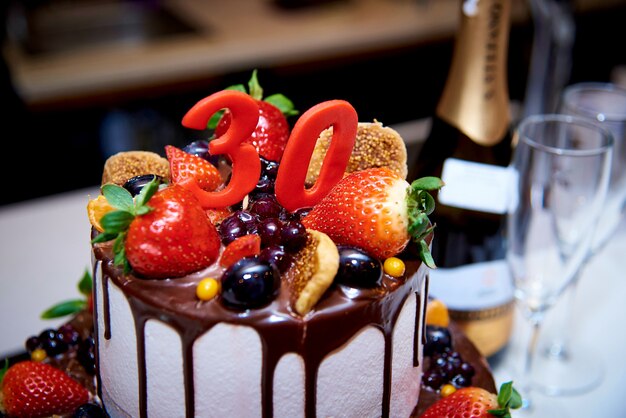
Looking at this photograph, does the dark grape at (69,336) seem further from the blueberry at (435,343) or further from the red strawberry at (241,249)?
the blueberry at (435,343)

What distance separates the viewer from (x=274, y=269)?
78 cm

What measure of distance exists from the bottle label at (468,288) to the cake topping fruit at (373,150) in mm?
355

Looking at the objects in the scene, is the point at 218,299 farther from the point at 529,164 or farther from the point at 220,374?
the point at 529,164

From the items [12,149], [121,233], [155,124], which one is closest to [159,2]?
[155,124]

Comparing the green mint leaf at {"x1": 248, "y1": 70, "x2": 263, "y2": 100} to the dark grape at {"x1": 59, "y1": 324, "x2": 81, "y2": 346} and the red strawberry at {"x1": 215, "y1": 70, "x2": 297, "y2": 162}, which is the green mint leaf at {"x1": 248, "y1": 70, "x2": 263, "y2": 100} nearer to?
the red strawberry at {"x1": 215, "y1": 70, "x2": 297, "y2": 162}

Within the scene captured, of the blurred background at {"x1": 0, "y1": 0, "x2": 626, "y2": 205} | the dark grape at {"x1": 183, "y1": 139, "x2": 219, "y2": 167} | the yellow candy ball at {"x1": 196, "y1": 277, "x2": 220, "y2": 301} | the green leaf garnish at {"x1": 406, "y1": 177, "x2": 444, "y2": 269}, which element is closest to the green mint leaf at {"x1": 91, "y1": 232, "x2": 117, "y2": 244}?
the yellow candy ball at {"x1": 196, "y1": 277, "x2": 220, "y2": 301}

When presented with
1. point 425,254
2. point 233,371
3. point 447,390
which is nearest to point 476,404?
point 447,390

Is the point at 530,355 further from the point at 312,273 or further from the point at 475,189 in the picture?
the point at 312,273

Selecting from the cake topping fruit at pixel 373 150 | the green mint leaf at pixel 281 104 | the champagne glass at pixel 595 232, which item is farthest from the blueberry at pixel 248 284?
the champagne glass at pixel 595 232

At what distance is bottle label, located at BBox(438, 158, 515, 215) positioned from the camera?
134cm

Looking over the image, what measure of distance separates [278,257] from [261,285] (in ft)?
0.19

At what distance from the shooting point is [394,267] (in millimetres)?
834

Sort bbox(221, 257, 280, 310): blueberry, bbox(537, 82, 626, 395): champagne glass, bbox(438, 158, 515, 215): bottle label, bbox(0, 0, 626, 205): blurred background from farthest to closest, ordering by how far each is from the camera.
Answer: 1. bbox(0, 0, 626, 205): blurred background
2. bbox(438, 158, 515, 215): bottle label
3. bbox(537, 82, 626, 395): champagne glass
4. bbox(221, 257, 280, 310): blueberry

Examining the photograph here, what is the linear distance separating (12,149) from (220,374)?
91.3 inches
